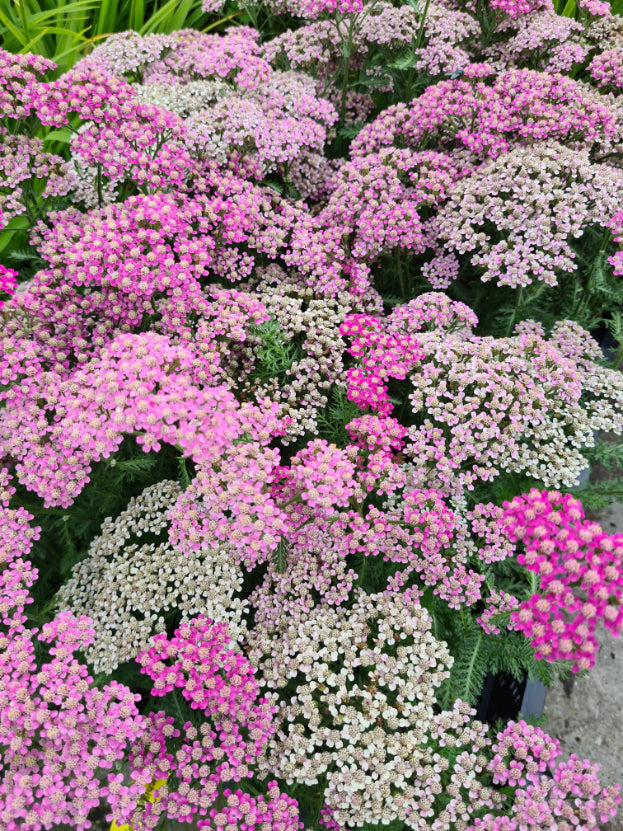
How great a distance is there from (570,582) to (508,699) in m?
1.29

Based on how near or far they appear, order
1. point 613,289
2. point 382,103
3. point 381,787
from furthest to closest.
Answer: point 382,103 → point 613,289 → point 381,787

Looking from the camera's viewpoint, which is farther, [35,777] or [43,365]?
[43,365]

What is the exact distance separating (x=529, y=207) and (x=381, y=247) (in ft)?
2.62

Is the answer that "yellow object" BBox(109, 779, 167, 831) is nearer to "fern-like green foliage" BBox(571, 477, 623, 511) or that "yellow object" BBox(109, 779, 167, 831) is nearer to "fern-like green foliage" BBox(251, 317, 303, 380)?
"fern-like green foliage" BBox(251, 317, 303, 380)

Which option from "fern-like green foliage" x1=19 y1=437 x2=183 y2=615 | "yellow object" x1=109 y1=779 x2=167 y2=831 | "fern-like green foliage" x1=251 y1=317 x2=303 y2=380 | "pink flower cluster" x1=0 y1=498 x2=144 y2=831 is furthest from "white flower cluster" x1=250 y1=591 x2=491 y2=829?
"fern-like green foliage" x1=251 y1=317 x2=303 y2=380

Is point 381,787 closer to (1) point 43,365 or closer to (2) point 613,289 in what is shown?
(1) point 43,365

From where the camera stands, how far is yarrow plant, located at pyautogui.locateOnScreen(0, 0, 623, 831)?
1.85m

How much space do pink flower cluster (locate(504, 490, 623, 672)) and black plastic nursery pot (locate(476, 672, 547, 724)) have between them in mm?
1102

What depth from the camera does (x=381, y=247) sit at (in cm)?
312

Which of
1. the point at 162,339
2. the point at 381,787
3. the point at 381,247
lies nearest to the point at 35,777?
the point at 381,787

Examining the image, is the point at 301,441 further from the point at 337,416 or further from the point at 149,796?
the point at 149,796

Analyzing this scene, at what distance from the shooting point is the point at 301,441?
2838 mm

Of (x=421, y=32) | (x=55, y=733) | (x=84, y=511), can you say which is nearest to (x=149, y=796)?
(x=55, y=733)

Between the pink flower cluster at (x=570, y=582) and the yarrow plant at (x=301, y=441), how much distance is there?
0.03 ft
